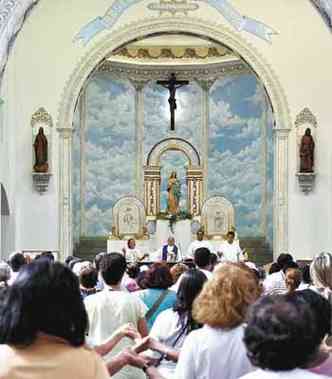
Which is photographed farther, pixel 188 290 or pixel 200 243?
pixel 200 243

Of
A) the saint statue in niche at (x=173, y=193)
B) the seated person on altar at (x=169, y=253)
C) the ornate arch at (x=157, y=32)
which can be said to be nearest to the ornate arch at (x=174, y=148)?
the saint statue in niche at (x=173, y=193)

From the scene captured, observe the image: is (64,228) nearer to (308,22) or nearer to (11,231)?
(11,231)

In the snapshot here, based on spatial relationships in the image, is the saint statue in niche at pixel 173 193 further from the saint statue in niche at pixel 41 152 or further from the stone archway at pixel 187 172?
the saint statue in niche at pixel 41 152

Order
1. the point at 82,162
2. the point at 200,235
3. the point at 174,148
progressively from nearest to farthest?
the point at 200,235 < the point at 82,162 < the point at 174,148

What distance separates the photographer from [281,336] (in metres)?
3.43

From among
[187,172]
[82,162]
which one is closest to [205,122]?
[187,172]

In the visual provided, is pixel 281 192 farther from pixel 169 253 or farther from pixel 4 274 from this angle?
pixel 4 274

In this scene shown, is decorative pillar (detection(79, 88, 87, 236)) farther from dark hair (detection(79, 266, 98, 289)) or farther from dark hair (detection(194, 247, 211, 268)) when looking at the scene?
dark hair (detection(79, 266, 98, 289))

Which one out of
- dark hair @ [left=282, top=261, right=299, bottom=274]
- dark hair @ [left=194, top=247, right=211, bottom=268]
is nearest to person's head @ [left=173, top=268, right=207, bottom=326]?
dark hair @ [left=194, top=247, right=211, bottom=268]

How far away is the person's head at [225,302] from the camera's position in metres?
4.88

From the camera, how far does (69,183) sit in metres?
23.0

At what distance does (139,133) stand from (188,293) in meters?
22.0

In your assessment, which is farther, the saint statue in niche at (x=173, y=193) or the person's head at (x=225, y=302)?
the saint statue in niche at (x=173, y=193)

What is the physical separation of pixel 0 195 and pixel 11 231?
1.26 m
